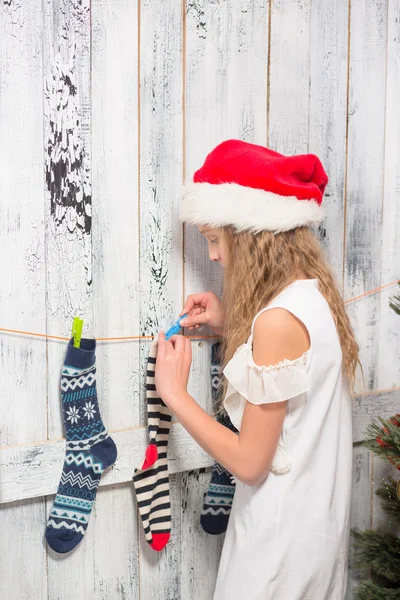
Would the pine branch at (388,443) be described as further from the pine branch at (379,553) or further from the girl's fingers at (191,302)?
the girl's fingers at (191,302)

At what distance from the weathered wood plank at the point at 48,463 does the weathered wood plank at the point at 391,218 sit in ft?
2.37

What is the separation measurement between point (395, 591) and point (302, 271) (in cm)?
87

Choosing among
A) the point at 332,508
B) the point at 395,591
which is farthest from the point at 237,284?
the point at 395,591

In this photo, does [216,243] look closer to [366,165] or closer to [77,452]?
[77,452]

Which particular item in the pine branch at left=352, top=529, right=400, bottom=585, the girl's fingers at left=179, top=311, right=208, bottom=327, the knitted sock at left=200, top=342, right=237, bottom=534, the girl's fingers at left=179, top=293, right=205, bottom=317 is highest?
the girl's fingers at left=179, top=293, right=205, bottom=317

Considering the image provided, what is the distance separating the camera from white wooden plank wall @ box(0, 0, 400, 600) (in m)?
1.44

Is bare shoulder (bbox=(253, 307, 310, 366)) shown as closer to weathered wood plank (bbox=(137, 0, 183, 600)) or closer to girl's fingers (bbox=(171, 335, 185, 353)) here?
girl's fingers (bbox=(171, 335, 185, 353))

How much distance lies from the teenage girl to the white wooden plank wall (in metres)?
0.18

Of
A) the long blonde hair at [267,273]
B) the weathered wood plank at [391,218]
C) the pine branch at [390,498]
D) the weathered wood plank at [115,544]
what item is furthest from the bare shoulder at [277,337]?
the pine branch at [390,498]

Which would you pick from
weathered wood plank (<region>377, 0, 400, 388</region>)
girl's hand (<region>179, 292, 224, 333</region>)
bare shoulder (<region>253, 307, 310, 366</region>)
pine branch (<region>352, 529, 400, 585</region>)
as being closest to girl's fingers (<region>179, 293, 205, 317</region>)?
girl's hand (<region>179, 292, 224, 333</region>)

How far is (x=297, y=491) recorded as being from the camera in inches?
54.6

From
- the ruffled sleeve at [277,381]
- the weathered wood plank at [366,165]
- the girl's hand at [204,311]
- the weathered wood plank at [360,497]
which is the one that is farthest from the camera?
the weathered wood plank at [360,497]

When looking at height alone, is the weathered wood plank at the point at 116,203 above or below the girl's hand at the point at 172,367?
above

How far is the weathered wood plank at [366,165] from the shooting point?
1892mm
